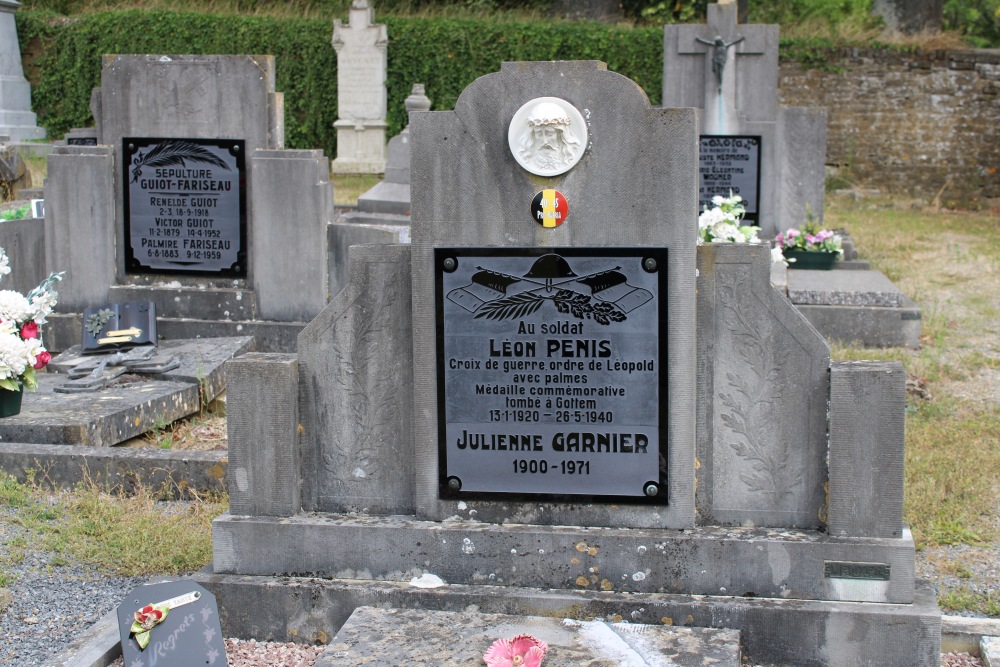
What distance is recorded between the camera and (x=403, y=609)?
149 inches

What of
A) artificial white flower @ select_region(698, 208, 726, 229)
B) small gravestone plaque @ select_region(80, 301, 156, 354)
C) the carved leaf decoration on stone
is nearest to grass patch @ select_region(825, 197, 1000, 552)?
artificial white flower @ select_region(698, 208, 726, 229)

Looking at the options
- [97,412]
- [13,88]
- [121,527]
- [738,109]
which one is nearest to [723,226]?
[738,109]

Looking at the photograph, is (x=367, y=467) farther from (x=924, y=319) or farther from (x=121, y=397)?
(x=924, y=319)

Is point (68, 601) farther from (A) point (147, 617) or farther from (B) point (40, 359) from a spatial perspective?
(B) point (40, 359)

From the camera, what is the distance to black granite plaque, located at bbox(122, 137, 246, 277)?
25.6 feet

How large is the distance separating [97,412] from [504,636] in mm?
3319

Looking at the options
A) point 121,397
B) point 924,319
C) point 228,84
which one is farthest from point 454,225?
point 924,319

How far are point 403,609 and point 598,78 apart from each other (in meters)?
1.88

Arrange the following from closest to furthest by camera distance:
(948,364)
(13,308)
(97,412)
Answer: (13,308), (97,412), (948,364)

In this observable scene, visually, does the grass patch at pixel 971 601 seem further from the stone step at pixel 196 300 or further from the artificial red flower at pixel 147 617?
the stone step at pixel 196 300

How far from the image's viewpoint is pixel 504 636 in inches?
140

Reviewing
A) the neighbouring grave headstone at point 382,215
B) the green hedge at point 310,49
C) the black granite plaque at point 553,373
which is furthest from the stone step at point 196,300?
the green hedge at point 310,49

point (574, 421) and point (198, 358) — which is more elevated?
point (574, 421)

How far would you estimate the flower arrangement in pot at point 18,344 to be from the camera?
18.7 ft
